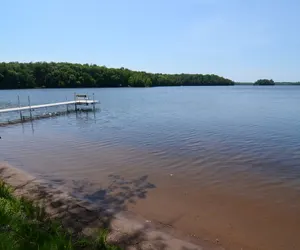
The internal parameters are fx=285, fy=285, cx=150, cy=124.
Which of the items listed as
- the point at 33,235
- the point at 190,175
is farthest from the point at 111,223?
the point at 190,175

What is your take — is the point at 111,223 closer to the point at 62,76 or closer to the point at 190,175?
the point at 190,175

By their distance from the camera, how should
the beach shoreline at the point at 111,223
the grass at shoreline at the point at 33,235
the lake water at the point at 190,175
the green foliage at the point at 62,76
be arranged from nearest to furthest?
the grass at shoreline at the point at 33,235 → the beach shoreline at the point at 111,223 → the lake water at the point at 190,175 → the green foliage at the point at 62,76

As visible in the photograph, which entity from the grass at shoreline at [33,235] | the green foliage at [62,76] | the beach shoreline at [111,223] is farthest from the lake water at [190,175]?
the green foliage at [62,76]

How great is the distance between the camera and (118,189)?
26.7 ft

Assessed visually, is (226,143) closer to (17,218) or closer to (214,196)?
(214,196)

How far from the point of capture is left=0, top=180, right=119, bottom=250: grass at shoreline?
389 cm

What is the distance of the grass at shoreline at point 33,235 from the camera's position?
389cm

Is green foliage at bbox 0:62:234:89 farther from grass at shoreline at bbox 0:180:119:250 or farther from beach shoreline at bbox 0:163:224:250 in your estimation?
grass at shoreline at bbox 0:180:119:250

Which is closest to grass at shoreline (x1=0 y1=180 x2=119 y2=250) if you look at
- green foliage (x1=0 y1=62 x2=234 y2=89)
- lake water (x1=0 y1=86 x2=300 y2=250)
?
lake water (x1=0 y1=86 x2=300 y2=250)

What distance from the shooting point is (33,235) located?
14.1ft

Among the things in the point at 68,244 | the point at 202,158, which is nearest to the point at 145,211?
the point at 68,244

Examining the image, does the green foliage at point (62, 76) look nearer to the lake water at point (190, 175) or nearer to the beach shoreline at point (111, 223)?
the lake water at point (190, 175)

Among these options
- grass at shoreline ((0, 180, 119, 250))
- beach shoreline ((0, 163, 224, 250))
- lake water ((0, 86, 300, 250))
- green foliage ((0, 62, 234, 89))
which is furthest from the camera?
green foliage ((0, 62, 234, 89))

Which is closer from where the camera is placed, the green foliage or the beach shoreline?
the beach shoreline
